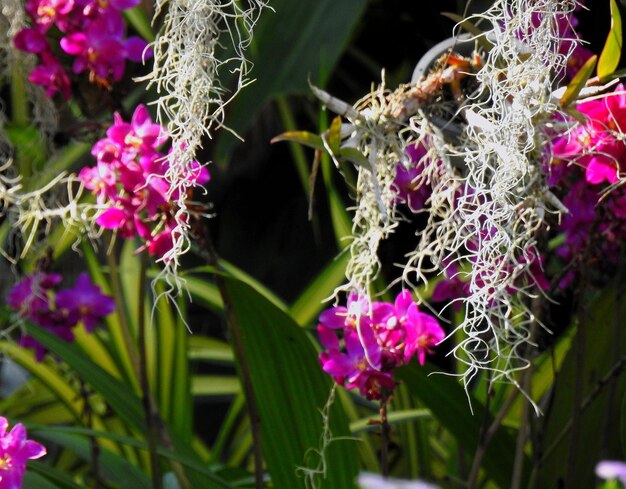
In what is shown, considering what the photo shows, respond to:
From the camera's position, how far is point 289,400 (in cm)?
90

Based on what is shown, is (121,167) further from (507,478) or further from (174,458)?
(507,478)

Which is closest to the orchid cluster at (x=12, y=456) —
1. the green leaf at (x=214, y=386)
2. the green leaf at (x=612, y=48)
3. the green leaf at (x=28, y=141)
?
the green leaf at (x=612, y=48)

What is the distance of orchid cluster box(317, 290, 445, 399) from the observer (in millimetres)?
761

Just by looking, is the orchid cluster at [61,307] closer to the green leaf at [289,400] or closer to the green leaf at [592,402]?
the green leaf at [289,400]

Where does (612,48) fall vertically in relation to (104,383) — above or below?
above

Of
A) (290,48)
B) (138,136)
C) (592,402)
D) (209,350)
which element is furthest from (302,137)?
(209,350)

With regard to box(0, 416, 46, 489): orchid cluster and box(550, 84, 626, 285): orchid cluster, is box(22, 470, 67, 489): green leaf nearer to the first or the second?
box(0, 416, 46, 489): orchid cluster

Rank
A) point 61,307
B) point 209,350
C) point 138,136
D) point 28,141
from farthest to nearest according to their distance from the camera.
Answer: point 209,350, point 28,141, point 61,307, point 138,136

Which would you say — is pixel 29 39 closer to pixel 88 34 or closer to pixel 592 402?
pixel 88 34

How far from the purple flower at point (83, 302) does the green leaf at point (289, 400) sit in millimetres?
330

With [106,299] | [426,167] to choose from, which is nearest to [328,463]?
[426,167]

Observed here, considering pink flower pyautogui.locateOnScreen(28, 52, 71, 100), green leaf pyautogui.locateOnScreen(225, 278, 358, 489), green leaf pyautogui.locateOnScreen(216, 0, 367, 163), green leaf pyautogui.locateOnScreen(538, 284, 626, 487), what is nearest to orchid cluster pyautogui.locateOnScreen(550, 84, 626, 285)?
green leaf pyautogui.locateOnScreen(538, 284, 626, 487)

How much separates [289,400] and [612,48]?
0.41m

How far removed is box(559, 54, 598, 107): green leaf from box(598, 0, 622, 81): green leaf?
1.0 inches
